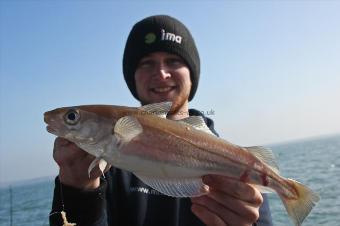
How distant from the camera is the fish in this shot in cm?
381

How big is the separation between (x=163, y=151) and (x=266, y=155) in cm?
111

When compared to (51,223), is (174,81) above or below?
above

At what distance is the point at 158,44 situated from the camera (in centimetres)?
783

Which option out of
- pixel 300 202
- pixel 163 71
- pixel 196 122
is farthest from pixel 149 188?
pixel 300 202

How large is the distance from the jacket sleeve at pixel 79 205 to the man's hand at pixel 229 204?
122 centimetres

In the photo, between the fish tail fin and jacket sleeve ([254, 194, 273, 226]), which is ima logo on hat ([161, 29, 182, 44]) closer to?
jacket sleeve ([254, 194, 273, 226])

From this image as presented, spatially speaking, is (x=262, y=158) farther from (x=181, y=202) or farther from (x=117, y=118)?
(x=181, y=202)

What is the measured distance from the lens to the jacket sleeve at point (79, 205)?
4.73 m

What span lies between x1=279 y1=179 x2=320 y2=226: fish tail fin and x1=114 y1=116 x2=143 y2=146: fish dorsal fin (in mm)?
1671

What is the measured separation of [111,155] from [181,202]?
9.48ft

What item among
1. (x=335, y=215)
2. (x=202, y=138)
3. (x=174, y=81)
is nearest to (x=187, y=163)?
(x=202, y=138)

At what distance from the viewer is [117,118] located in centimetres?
387

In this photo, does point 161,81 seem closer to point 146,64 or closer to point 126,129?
point 146,64

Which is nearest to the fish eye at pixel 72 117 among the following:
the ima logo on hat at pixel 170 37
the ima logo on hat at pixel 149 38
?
the ima logo on hat at pixel 149 38
